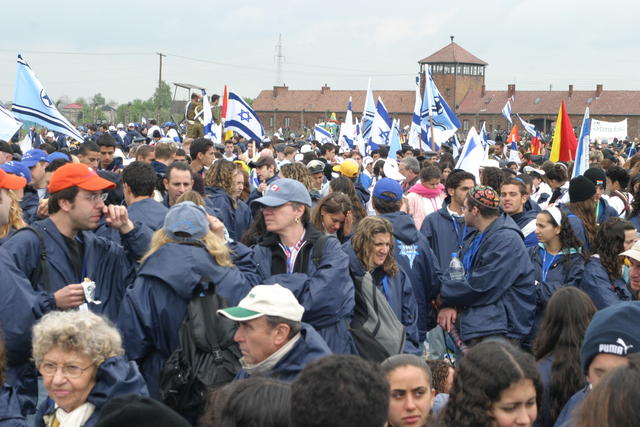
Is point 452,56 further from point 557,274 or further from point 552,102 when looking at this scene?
point 557,274

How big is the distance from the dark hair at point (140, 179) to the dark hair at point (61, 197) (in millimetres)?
1336

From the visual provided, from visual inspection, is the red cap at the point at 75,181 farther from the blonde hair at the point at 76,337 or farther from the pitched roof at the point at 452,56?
the pitched roof at the point at 452,56

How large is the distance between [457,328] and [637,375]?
11.9 ft

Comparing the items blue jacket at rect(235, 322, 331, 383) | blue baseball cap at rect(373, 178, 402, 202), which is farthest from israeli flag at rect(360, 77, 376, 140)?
blue jacket at rect(235, 322, 331, 383)

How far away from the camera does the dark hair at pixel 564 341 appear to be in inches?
155

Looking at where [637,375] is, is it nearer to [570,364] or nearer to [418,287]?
[570,364]

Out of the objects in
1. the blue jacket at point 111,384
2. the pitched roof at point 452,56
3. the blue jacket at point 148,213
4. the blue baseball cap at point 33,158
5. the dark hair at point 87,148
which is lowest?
the blue jacket at point 111,384

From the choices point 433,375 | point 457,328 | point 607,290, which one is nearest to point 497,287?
point 457,328

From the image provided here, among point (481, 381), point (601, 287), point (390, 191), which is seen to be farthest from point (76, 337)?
point (601, 287)

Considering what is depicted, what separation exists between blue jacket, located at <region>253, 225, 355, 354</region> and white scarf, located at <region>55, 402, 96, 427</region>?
142cm

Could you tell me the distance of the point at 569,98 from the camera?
309 feet

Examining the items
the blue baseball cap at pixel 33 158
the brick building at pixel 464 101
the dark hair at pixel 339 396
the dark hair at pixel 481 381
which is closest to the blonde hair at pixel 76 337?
the dark hair at pixel 339 396

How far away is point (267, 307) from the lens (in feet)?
11.7

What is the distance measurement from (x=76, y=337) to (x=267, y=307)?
85 cm
